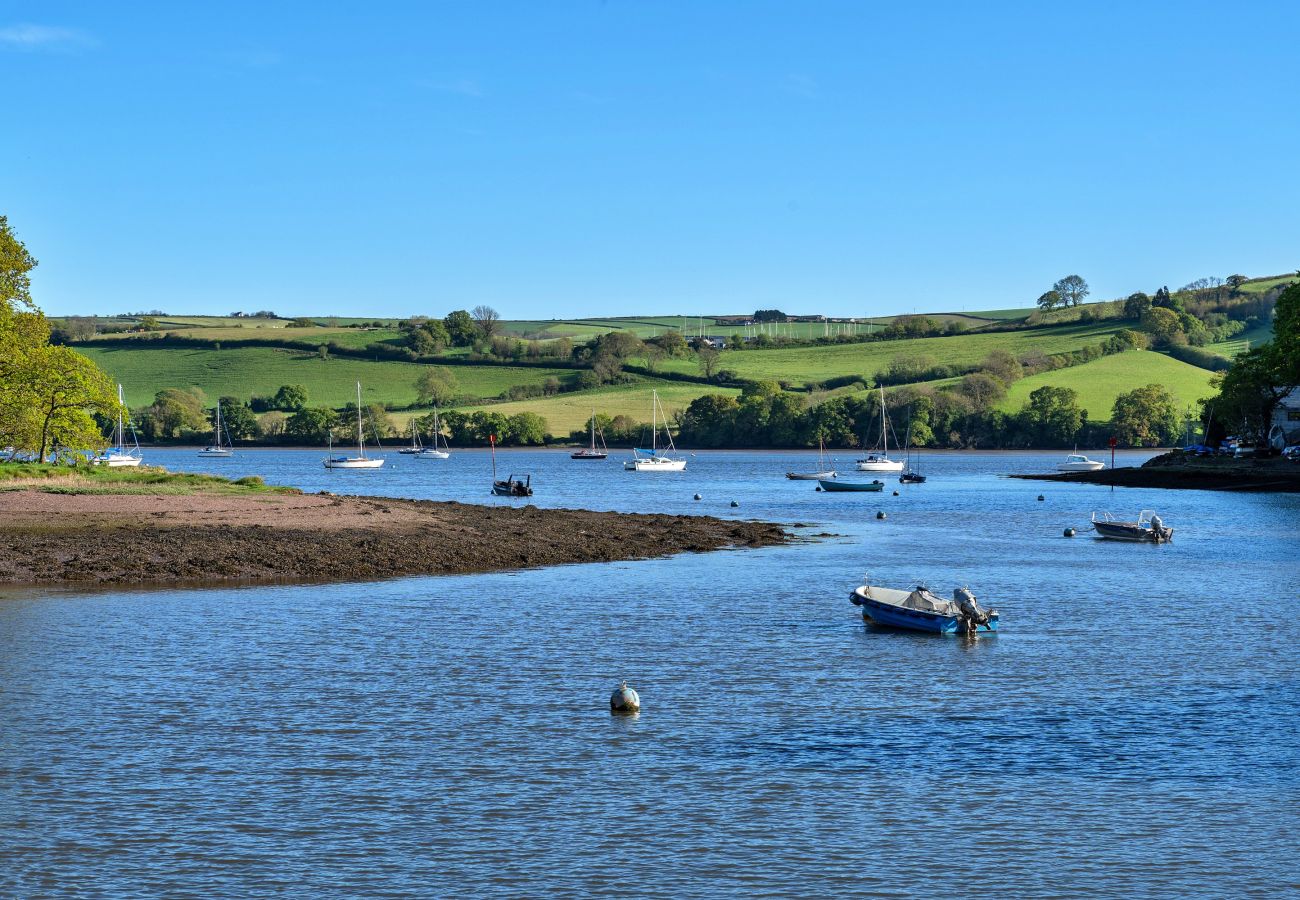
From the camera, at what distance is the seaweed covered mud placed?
4691cm

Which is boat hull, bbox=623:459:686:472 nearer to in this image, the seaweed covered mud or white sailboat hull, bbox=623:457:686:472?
white sailboat hull, bbox=623:457:686:472

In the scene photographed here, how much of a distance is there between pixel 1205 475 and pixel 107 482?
89486mm

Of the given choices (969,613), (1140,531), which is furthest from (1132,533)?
(969,613)

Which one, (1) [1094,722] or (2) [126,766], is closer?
(2) [126,766]

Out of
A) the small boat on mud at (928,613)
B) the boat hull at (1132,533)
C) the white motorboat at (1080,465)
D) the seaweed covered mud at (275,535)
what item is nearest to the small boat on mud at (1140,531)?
the boat hull at (1132,533)

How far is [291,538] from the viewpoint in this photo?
52.7 meters

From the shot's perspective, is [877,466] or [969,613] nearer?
[969,613]

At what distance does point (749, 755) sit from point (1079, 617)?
21.2 metres

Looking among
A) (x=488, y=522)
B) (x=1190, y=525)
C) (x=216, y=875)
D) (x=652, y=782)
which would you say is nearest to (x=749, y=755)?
(x=652, y=782)

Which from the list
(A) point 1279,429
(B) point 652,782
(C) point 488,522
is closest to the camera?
(B) point 652,782

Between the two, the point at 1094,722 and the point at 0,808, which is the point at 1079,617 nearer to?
the point at 1094,722

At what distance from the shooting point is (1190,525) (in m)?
81.0

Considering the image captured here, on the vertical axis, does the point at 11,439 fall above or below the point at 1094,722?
above

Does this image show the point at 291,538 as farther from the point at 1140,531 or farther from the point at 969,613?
the point at 1140,531
